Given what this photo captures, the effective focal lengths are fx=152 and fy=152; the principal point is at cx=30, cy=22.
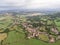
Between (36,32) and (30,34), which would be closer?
(30,34)

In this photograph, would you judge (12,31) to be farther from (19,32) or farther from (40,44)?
(40,44)

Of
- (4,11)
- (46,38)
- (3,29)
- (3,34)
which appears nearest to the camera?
(46,38)

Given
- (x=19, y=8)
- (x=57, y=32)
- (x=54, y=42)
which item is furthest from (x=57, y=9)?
(x=54, y=42)

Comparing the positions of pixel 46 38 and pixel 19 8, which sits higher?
pixel 19 8

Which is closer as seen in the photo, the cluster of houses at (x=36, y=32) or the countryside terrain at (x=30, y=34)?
the countryside terrain at (x=30, y=34)

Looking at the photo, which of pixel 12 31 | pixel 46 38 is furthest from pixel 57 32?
pixel 12 31

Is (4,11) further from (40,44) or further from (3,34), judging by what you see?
(40,44)

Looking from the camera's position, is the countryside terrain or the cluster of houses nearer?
the countryside terrain

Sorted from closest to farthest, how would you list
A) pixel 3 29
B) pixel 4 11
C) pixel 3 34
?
pixel 3 34
pixel 3 29
pixel 4 11

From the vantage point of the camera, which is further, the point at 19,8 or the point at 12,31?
the point at 19,8
